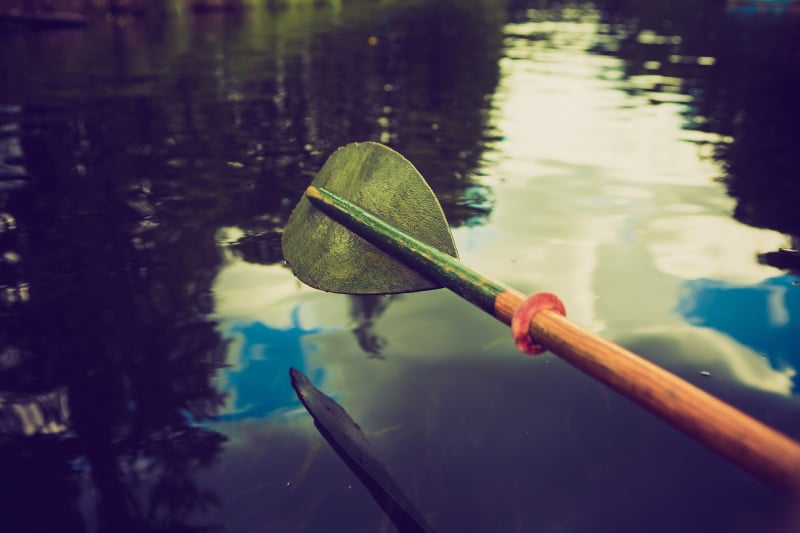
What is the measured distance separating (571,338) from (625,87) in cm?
733

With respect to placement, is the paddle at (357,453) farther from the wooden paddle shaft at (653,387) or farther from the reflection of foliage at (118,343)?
the wooden paddle shaft at (653,387)

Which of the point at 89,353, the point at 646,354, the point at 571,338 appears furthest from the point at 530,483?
the point at 89,353

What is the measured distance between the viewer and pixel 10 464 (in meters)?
1.80

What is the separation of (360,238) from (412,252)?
1.54ft

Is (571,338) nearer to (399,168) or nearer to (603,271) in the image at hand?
(399,168)

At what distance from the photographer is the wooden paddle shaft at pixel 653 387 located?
1007 millimetres

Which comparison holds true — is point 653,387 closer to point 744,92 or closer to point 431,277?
point 431,277

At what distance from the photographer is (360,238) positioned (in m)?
2.47

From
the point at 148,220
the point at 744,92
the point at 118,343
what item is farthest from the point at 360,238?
the point at 744,92

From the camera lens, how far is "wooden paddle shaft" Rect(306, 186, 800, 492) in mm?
1007

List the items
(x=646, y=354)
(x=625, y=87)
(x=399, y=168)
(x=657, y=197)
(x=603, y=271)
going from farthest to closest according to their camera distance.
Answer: (x=625, y=87)
(x=657, y=197)
(x=603, y=271)
(x=399, y=168)
(x=646, y=354)

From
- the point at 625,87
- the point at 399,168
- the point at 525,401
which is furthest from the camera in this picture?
the point at 625,87

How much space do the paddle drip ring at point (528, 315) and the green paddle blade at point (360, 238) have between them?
1.80 ft

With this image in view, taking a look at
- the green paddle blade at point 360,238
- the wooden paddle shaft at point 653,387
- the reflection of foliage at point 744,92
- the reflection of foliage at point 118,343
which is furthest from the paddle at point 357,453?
the reflection of foliage at point 744,92
